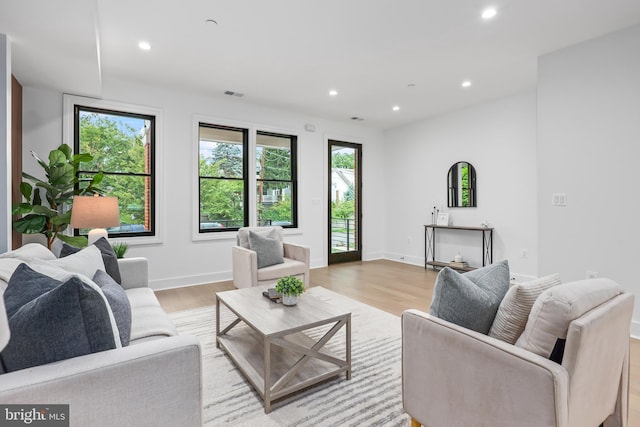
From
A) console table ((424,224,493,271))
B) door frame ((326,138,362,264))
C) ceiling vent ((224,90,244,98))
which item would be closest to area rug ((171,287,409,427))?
console table ((424,224,493,271))

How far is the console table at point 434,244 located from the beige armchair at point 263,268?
247 centimetres

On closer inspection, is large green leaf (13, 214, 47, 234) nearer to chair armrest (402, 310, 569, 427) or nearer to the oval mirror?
chair armrest (402, 310, 569, 427)

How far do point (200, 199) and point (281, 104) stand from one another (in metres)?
1.88

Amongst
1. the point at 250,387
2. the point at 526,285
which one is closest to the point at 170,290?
the point at 250,387

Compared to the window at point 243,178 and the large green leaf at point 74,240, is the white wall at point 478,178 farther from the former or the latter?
the large green leaf at point 74,240

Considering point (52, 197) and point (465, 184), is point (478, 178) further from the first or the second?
point (52, 197)

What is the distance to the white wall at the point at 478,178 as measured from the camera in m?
4.57

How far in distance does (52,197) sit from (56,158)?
1.41 ft

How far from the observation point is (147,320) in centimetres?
190

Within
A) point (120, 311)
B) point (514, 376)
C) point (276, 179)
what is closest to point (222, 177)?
point (276, 179)

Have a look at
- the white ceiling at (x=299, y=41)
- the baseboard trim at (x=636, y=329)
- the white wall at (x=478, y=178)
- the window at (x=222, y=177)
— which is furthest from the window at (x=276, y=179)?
the baseboard trim at (x=636, y=329)

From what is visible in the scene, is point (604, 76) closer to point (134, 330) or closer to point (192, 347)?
point (192, 347)

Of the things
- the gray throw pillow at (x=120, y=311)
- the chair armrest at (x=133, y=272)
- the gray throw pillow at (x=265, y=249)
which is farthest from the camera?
the gray throw pillow at (x=265, y=249)

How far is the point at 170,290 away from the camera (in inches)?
169
